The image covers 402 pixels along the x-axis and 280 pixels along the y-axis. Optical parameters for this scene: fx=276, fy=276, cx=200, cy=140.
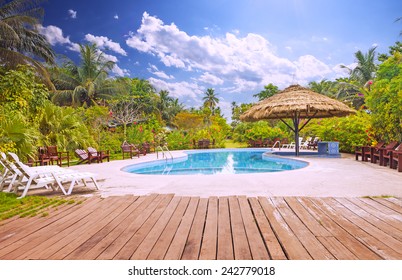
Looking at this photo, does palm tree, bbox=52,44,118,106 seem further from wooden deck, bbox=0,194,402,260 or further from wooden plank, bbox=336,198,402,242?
wooden plank, bbox=336,198,402,242

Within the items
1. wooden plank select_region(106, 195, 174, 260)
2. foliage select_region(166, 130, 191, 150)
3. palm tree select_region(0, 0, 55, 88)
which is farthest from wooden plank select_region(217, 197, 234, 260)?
foliage select_region(166, 130, 191, 150)

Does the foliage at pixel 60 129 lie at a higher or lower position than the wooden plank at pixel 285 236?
higher

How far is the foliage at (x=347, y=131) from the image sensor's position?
12.1 m

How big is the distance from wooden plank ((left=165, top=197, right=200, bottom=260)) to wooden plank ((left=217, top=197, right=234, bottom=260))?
0.92 ft

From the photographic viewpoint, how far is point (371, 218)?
285 centimetres

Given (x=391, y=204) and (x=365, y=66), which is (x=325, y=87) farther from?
(x=391, y=204)

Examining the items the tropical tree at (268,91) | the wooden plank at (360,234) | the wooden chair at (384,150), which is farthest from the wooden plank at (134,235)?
the tropical tree at (268,91)

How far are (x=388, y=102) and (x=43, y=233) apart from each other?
33.0 feet

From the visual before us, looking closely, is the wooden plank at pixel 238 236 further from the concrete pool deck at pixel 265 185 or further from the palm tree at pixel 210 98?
the palm tree at pixel 210 98

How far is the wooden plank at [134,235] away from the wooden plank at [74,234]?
1.00ft

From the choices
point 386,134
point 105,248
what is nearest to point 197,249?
point 105,248

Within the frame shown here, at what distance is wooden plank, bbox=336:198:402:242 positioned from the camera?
2396 mm

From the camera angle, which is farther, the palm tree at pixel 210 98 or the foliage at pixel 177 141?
the palm tree at pixel 210 98
